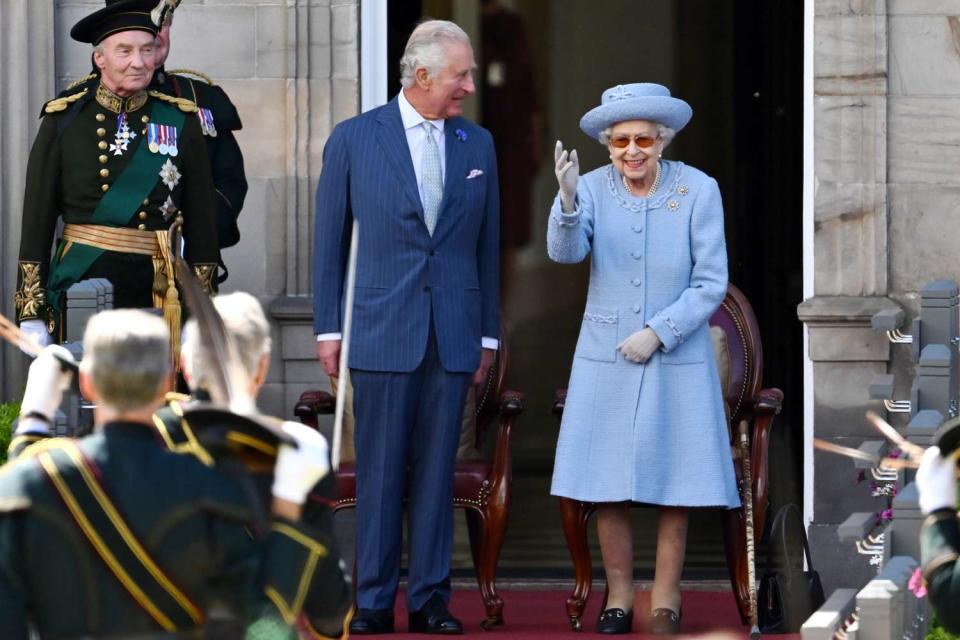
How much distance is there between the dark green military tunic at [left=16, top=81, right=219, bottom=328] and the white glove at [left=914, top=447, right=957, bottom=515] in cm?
358

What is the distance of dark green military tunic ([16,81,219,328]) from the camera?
727 cm

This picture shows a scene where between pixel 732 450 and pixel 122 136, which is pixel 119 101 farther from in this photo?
pixel 732 450

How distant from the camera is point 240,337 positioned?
4.22 meters

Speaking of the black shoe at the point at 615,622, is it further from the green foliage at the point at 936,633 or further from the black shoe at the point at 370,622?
the green foliage at the point at 936,633

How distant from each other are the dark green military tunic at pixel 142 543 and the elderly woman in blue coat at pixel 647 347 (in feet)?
10.5

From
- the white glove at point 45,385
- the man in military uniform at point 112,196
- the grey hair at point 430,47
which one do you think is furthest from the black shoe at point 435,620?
the white glove at point 45,385

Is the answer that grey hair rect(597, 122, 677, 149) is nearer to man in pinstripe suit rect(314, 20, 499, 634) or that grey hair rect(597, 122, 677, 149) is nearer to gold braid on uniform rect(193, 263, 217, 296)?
man in pinstripe suit rect(314, 20, 499, 634)

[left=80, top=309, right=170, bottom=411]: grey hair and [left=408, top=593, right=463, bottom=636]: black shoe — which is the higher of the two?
[left=80, top=309, right=170, bottom=411]: grey hair

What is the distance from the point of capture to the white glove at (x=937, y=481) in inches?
163

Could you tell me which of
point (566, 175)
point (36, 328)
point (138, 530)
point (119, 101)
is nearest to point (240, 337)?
point (138, 530)

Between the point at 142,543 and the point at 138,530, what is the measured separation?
22 mm

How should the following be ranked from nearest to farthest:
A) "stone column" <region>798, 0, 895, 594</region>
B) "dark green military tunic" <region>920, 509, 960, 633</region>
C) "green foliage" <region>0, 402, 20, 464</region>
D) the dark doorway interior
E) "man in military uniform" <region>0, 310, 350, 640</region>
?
"man in military uniform" <region>0, 310, 350, 640</region> → "dark green military tunic" <region>920, 509, 960, 633</region> → "green foliage" <region>0, 402, 20, 464</region> → "stone column" <region>798, 0, 895, 594</region> → the dark doorway interior

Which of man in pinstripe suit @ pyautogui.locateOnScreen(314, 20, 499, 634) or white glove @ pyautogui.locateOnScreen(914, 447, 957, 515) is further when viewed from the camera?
man in pinstripe suit @ pyautogui.locateOnScreen(314, 20, 499, 634)

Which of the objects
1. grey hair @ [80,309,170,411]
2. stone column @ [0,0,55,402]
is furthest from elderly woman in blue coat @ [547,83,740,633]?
grey hair @ [80,309,170,411]
